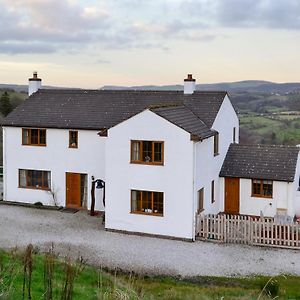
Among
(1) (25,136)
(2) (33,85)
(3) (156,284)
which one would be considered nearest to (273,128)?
(2) (33,85)

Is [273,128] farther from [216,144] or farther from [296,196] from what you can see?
[216,144]

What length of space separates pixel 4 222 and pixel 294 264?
1378 centimetres

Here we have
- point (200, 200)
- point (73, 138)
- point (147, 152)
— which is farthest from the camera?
point (73, 138)

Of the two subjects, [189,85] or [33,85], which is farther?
[33,85]

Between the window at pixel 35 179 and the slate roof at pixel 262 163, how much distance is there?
378 inches

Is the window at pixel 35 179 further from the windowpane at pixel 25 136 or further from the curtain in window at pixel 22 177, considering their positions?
the windowpane at pixel 25 136

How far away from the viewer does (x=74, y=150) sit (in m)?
27.8

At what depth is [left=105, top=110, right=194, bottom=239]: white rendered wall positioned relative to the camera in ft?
73.6

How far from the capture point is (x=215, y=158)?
86.3ft

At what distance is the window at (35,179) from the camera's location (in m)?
28.7

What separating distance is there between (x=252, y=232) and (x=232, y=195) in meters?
5.53

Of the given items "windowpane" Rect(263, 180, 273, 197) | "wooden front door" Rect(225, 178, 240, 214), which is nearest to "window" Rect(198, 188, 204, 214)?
"wooden front door" Rect(225, 178, 240, 214)

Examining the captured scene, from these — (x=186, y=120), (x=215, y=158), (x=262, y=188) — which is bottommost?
(x=262, y=188)

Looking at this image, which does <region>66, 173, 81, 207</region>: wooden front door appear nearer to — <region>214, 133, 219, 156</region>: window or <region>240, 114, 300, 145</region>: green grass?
<region>214, 133, 219, 156</region>: window
